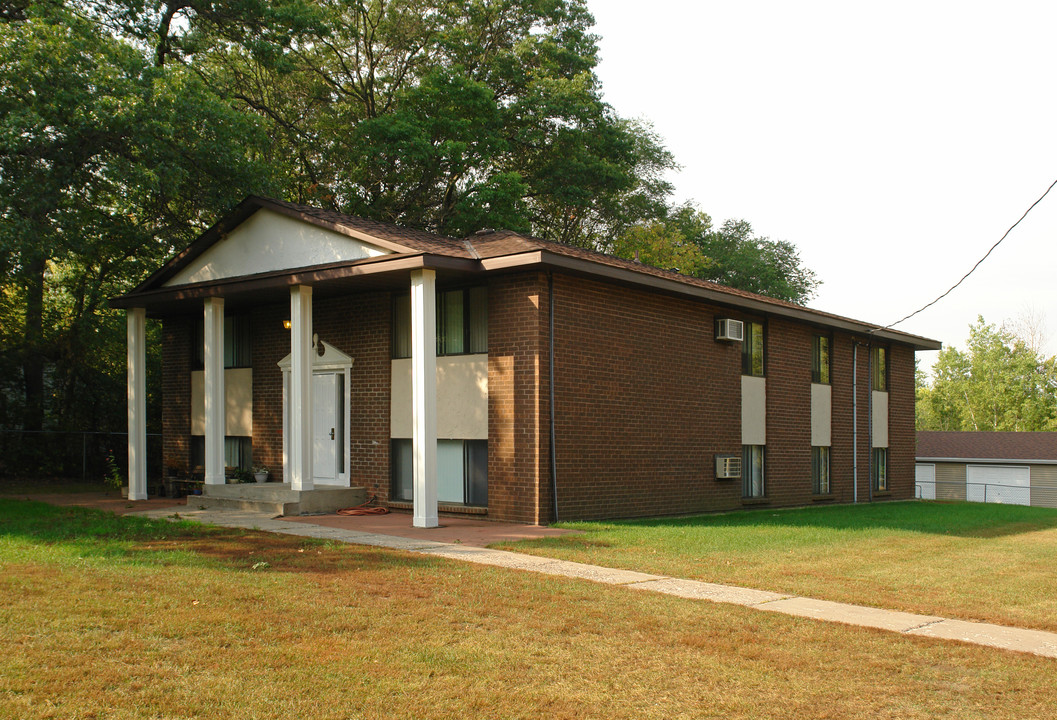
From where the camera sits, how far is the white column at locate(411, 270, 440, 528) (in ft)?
43.2

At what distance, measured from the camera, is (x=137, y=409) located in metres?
18.1

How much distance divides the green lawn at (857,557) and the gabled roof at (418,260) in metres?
3.93

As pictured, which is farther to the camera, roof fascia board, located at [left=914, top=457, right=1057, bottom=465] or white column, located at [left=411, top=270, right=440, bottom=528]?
roof fascia board, located at [left=914, top=457, right=1057, bottom=465]

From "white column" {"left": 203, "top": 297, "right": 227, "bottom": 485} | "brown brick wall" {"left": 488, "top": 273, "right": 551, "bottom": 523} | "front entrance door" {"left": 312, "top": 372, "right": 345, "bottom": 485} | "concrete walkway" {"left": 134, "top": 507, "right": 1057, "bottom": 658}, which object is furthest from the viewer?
"front entrance door" {"left": 312, "top": 372, "right": 345, "bottom": 485}

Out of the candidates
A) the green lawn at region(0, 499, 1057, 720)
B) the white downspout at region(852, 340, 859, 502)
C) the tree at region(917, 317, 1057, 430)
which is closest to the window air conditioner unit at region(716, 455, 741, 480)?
the white downspout at region(852, 340, 859, 502)

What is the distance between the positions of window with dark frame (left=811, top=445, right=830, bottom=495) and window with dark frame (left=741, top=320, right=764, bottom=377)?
328 cm

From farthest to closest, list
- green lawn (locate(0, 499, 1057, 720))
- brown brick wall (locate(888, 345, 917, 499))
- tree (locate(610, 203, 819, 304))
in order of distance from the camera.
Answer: tree (locate(610, 203, 819, 304))
brown brick wall (locate(888, 345, 917, 499))
green lawn (locate(0, 499, 1057, 720))

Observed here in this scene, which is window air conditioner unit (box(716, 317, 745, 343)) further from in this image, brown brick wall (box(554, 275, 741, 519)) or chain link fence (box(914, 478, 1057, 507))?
chain link fence (box(914, 478, 1057, 507))

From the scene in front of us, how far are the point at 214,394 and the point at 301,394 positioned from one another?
7.97ft

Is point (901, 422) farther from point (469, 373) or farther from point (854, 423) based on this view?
point (469, 373)

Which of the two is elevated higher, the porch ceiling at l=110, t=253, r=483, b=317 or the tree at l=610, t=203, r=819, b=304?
the tree at l=610, t=203, r=819, b=304

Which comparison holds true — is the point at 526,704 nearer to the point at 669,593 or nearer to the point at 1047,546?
the point at 669,593

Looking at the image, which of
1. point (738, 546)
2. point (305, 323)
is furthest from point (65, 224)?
point (738, 546)

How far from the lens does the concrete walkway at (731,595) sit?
271 inches
